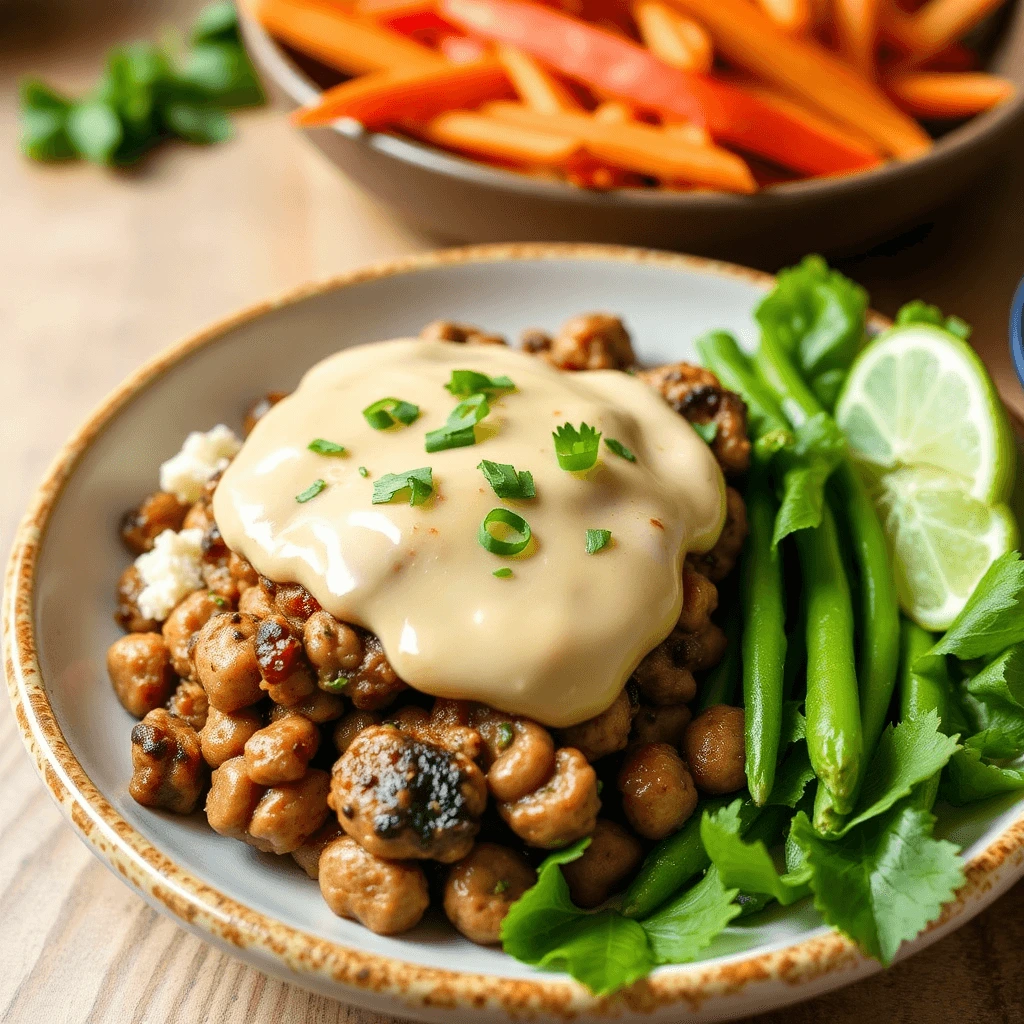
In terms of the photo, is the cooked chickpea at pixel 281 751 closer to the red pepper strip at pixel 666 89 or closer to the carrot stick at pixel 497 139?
the carrot stick at pixel 497 139

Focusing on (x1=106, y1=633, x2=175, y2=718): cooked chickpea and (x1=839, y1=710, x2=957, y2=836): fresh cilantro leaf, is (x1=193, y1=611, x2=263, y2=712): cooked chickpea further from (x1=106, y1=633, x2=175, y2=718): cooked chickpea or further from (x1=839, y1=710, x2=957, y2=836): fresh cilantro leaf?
(x1=839, y1=710, x2=957, y2=836): fresh cilantro leaf

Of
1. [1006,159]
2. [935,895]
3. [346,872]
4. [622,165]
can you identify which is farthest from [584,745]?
[1006,159]

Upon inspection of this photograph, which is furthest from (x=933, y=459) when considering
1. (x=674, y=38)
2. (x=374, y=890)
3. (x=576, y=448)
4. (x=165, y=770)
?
(x=674, y=38)

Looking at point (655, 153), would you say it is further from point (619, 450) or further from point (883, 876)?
point (883, 876)

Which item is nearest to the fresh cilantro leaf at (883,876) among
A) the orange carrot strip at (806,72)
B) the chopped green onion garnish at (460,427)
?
the chopped green onion garnish at (460,427)

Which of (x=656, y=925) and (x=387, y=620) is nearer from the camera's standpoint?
(x=656, y=925)

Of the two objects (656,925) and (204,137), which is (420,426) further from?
(204,137)
